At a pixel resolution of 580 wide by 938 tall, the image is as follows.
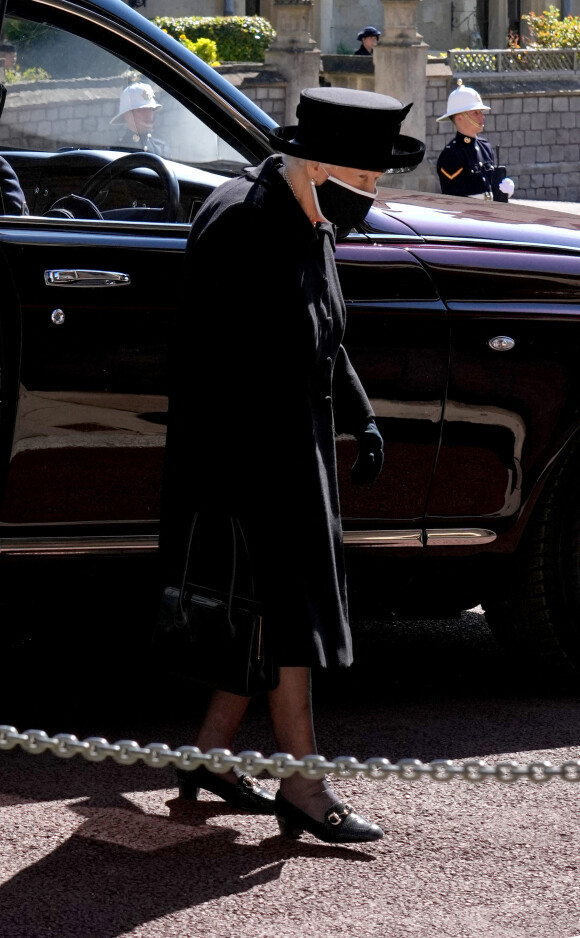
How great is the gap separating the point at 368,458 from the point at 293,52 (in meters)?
21.5

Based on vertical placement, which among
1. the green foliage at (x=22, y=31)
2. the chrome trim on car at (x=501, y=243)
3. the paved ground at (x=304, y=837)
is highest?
the green foliage at (x=22, y=31)

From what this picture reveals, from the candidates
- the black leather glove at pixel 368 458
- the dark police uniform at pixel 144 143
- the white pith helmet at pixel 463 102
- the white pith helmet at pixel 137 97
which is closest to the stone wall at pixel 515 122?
the white pith helmet at pixel 463 102

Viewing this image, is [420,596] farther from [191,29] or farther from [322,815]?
[191,29]

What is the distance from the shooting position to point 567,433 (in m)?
4.41

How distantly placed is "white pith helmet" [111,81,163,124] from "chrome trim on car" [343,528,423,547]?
1304 mm

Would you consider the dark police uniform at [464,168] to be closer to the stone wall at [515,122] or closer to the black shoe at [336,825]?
the black shoe at [336,825]

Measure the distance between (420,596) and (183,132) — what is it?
1.49m

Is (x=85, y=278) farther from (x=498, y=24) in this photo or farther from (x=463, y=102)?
(x=498, y=24)

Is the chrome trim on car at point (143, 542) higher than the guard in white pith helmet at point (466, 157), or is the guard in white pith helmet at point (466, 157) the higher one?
the guard in white pith helmet at point (466, 157)

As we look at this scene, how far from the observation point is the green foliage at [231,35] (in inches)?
1076

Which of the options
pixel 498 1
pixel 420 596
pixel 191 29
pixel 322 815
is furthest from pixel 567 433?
pixel 498 1

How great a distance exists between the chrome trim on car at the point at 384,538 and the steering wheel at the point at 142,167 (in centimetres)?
102

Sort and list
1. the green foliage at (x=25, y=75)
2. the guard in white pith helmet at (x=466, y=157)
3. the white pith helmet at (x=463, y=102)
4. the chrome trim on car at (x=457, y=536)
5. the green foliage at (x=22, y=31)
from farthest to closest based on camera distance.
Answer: the guard in white pith helmet at (x=466, y=157), the white pith helmet at (x=463, y=102), the chrome trim on car at (x=457, y=536), the green foliage at (x=25, y=75), the green foliage at (x=22, y=31)

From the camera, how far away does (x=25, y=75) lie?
169 inches
